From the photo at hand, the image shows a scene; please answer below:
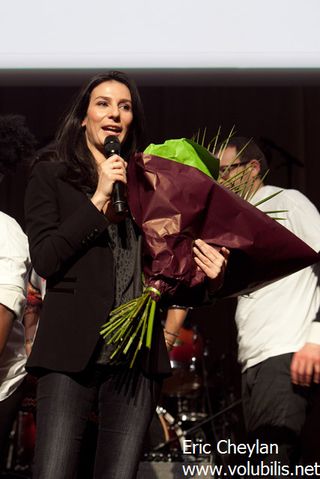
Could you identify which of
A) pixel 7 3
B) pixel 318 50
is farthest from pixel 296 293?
pixel 7 3

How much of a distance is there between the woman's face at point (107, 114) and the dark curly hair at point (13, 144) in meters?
0.30

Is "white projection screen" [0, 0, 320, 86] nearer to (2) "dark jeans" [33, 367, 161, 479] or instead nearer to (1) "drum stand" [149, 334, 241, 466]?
(2) "dark jeans" [33, 367, 161, 479]

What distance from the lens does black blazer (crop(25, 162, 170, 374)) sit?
6.26 feet

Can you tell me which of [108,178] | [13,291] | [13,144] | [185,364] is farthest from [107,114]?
[185,364]

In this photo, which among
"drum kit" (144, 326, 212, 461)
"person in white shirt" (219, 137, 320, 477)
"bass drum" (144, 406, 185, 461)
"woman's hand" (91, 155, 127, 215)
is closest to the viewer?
"woman's hand" (91, 155, 127, 215)

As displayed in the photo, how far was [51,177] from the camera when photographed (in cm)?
210

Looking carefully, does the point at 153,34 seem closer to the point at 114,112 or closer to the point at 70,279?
the point at 114,112

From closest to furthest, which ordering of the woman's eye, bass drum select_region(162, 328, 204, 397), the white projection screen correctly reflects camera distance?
the woman's eye < the white projection screen < bass drum select_region(162, 328, 204, 397)

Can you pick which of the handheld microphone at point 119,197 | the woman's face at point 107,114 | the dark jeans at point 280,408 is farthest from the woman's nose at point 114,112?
the dark jeans at point 280,408

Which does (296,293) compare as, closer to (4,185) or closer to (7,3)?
(7,3)

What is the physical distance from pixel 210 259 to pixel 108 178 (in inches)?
12.2

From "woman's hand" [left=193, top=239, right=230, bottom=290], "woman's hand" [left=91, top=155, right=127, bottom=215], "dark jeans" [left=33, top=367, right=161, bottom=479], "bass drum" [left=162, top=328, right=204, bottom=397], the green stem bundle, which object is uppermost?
"bass drum" [left=162, top=328, right=204, bottom=397]

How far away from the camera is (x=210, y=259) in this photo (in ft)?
6.34

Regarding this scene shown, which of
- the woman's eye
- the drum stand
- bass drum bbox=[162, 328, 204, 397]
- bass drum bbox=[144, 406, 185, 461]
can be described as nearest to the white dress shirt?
the woman's eye
